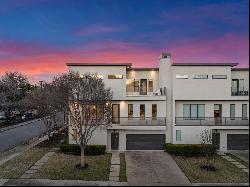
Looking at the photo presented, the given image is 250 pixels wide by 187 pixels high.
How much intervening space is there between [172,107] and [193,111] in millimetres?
1957

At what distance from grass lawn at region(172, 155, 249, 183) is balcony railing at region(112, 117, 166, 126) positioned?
436 centimetres

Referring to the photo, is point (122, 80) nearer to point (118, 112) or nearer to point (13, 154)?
point (118, 112)

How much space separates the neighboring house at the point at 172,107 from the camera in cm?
3020

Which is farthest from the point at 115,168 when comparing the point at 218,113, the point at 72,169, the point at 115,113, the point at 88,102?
the point at 218,113

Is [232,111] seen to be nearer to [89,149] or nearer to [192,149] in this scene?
[192,149]

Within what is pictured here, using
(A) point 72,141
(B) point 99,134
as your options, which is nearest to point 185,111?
(B) point 99,134

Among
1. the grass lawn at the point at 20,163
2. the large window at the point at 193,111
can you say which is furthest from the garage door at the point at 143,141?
the grass lawn at the point at 20,163

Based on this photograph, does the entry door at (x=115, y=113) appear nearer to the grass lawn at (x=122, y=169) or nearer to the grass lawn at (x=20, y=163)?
the grass lawn at (x=122, y=169)

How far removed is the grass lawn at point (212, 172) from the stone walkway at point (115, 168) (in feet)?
14.9

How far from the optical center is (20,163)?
2516cm

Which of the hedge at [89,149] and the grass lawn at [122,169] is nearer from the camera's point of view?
the grass lawn at [122,169]

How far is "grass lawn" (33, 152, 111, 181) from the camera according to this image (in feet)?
69.2

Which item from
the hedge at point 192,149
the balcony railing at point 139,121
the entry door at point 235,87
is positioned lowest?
the hedge at point 192,149

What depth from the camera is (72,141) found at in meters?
30.9
